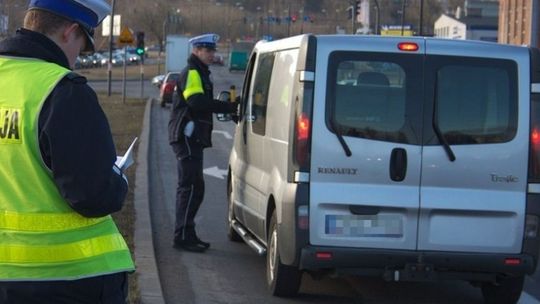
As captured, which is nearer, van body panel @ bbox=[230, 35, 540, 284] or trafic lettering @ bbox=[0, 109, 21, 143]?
trafic lettering @ bbox=[0, 109, 21, 143]

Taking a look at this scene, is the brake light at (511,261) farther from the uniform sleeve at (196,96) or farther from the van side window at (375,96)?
the uniform sleeve at (196,96)

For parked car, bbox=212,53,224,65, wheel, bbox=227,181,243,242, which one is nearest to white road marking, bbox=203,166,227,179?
parked car, bbox=212,53,224,65

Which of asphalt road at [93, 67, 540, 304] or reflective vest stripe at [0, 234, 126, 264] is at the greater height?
reflective vest stripe at [0, 234, 126, 264]

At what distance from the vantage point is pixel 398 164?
21.9 feet

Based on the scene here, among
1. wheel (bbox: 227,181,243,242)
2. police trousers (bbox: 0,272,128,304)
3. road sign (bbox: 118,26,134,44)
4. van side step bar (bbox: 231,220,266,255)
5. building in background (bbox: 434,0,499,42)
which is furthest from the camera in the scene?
building in background (bbox: 434,0,499,42)

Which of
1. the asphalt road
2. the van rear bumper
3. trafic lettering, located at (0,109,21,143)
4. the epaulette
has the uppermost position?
the epaulette

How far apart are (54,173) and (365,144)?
3971mm

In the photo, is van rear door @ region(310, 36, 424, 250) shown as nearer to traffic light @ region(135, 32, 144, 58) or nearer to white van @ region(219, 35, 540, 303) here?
white van @ region(219, 35, 540, 303)

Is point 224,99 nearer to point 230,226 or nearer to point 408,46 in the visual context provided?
point 230,226

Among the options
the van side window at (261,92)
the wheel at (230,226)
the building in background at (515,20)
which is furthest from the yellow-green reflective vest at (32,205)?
the building in background at (515,20)

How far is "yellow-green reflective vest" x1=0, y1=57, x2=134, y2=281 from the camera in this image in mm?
2932

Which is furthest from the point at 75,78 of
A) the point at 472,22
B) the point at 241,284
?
the point at 472,22

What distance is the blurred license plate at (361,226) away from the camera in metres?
6.70

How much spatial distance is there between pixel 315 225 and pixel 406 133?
2.90 feet
